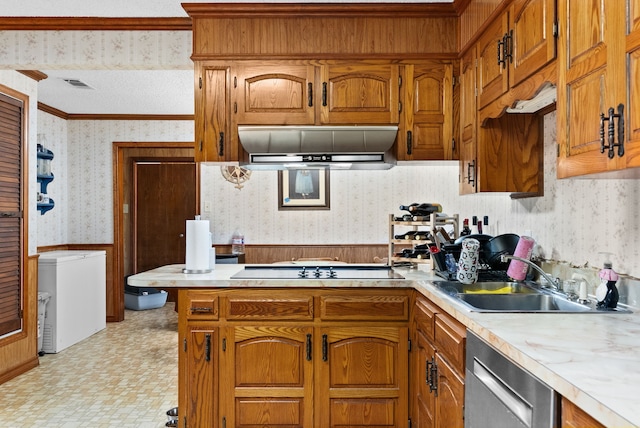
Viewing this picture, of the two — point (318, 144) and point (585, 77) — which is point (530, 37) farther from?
point (318, 144)

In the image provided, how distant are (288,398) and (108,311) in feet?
13.4

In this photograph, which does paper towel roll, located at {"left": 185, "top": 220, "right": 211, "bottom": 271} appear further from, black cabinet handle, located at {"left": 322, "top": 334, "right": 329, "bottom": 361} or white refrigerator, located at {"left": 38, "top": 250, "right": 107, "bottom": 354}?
white refrigerator, located at {"left": 38, "top": 250, "right": 107, "bottom": 354}

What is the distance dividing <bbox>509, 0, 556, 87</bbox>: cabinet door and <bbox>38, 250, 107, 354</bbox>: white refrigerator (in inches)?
166

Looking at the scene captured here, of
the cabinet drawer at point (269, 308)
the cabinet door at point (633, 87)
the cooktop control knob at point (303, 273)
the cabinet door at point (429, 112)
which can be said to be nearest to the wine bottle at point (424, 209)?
the cabinet door at point (429, 112)

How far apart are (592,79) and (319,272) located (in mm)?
1849

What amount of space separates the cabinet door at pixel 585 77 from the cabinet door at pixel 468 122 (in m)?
1.05

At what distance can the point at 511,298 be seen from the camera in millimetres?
2236

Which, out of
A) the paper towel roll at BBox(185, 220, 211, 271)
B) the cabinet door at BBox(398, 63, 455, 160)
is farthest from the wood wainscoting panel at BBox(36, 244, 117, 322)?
the cabinet door at BBox(398, 63, 455, 160)

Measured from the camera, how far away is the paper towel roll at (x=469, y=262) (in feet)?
8.09

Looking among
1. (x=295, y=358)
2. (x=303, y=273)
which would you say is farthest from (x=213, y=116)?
(x=295, y=358)

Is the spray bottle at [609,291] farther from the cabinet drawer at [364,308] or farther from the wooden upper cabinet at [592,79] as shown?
the cabinet drawer at [364,308]

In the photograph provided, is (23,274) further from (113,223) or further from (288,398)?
(288,398)

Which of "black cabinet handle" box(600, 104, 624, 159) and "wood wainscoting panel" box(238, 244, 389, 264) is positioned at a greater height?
"black cabinet handle" box(600, 104, 624, 159)

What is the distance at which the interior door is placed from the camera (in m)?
7.11
